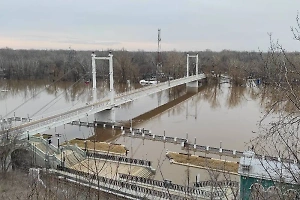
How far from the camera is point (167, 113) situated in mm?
23422

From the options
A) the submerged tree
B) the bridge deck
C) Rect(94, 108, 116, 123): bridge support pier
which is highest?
the submerged tree

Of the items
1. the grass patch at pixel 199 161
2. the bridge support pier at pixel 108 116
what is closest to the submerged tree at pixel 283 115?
the grass patch at pixel 199 161

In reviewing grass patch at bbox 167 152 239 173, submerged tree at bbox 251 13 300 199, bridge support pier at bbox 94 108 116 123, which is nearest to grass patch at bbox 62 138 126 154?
grass patch at bbox 167 152 239 173

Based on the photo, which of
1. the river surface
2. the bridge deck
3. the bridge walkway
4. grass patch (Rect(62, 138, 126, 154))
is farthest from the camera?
the river surface

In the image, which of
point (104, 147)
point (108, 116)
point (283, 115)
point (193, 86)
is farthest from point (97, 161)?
point (193, 86)

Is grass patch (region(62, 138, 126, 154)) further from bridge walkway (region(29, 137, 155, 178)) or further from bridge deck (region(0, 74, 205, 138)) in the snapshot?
bridge walkway (region(29, 137, 155, 178))

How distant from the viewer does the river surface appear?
14.8 m

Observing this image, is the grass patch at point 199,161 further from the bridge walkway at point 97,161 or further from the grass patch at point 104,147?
the grass patch at point 104,147

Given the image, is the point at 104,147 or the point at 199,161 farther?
the point at 104,147

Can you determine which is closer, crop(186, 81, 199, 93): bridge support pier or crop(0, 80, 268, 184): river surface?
crop(0, 80, 268, 184): river surface

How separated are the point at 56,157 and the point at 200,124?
1015cm

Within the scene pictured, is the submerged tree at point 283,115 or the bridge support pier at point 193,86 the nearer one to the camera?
the submerged tree at point 283,115

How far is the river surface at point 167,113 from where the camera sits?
14.8 metres

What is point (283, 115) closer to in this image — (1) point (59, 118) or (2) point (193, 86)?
(1) point (59, 118)
